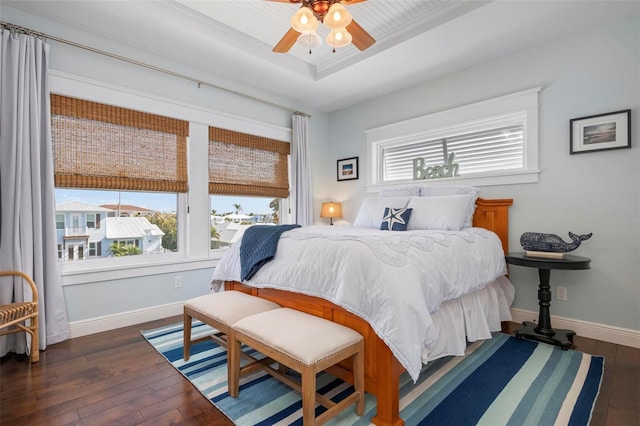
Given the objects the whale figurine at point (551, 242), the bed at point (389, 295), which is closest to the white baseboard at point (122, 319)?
the bed at point (389, 295)

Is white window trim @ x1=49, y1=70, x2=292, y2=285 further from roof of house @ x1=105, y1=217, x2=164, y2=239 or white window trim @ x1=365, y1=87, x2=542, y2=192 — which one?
white window trim @ x1=365, y1=87, x2=542, y2=192

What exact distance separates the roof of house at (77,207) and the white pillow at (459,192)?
10.5 feet

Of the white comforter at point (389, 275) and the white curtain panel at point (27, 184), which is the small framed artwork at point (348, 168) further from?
the white curtain panel at point (27, 184)

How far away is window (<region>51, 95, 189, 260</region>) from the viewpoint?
105 inches

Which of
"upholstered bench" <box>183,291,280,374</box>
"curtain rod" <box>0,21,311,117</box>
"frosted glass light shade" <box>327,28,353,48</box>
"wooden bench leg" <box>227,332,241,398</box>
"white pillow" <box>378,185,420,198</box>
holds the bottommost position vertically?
"wooden bench leg" <box>227,332,241,398</box>

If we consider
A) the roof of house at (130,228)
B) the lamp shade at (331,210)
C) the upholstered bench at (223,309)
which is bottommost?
the upholstered bench at (223,309)

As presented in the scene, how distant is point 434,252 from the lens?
75.4 inches

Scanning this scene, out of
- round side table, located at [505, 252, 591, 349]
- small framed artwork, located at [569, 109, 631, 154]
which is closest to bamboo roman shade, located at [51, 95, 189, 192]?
round side table, located at [505, 252, 591, 349]

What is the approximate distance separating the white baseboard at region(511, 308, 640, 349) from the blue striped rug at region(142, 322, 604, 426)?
1.57 ft

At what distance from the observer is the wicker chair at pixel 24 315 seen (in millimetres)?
2076

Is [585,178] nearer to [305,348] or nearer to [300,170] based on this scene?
[305,348]

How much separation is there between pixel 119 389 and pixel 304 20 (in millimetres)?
2491

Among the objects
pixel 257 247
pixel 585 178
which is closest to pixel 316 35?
pixel 257 247

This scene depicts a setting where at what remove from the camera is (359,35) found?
229 centimetres
